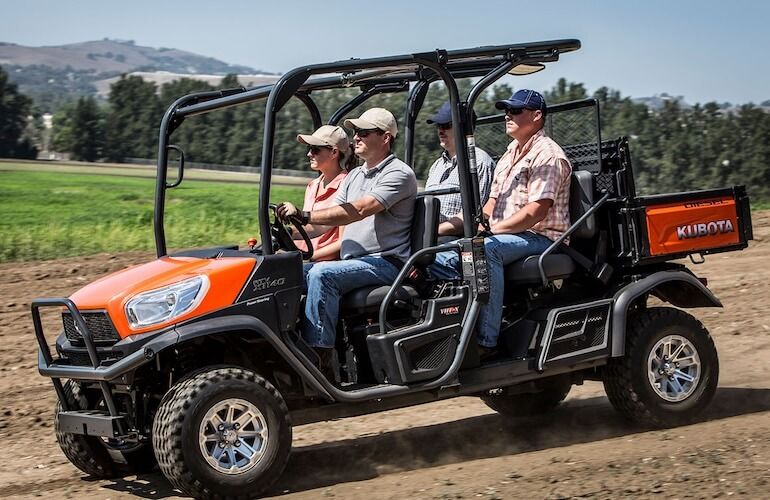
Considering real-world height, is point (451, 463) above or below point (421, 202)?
below

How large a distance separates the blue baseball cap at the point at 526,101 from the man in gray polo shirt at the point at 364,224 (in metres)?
0.86

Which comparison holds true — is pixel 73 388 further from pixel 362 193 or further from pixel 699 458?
pixel 699 458

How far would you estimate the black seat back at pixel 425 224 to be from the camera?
6508 millimetres

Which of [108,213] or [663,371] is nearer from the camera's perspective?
[663,371]

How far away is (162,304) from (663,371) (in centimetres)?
322

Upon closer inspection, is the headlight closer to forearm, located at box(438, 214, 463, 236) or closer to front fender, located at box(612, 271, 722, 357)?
forearm, located at box(438, 214, 463, 236)

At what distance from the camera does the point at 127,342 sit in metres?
5.71

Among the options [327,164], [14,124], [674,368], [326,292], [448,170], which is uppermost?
[14,124]

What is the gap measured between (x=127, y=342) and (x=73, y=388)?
88 centimetres

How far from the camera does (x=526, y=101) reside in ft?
23.3

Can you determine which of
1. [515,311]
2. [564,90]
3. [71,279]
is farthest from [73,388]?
[564,90]

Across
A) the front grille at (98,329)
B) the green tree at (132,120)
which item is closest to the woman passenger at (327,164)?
the front grille at (98,329)

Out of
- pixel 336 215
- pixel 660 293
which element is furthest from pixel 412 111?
pixel 660 293

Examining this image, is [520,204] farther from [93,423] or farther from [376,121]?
[93,423]
